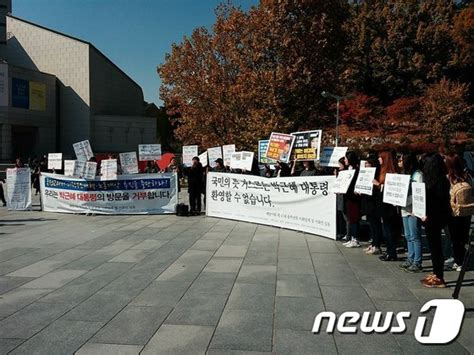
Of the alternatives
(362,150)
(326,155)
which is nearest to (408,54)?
(362,150)

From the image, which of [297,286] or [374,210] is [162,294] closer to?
[297,286]

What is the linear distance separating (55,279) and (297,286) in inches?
132

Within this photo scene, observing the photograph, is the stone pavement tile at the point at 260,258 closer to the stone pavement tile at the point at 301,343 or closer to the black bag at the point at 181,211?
the stone pavement tile at the point at 301,343

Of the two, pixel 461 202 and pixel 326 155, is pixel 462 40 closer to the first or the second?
pixel 326 155

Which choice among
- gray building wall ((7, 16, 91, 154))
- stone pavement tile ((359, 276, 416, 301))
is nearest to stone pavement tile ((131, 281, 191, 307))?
stone pavement tile ((359, 276, 416, 301))

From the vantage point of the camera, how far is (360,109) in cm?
4200

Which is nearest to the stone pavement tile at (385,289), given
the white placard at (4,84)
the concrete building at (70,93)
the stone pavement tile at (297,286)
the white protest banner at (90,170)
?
the stone pavement tile at (297,286)

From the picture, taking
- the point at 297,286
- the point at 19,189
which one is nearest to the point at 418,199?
the point at 297,286

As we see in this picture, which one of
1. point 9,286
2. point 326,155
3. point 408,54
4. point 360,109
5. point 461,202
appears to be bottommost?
point 9,286

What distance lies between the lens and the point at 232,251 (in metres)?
7.95

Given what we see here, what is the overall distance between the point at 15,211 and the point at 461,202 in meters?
13.3

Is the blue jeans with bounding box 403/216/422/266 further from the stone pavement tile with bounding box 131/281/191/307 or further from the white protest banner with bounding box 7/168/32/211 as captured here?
the white protest banner with bounding box 7/168/32/211

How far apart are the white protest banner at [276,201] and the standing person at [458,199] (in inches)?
113

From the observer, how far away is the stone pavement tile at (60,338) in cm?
387
